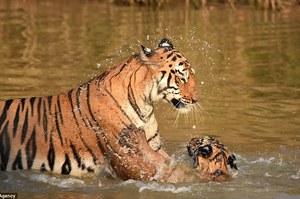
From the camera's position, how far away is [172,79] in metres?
8.34

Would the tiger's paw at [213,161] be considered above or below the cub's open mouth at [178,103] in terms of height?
below

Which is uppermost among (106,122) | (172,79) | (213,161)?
(172,79)

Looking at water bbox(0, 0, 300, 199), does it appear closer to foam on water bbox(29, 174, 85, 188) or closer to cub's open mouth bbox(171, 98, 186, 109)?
foam on water bbox(29, 174, 85, 188)

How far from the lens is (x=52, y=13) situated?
68.9ft

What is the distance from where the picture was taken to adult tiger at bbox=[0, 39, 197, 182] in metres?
8.36

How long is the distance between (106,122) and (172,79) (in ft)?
2.22


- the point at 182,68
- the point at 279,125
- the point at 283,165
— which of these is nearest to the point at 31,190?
the point at 182,68

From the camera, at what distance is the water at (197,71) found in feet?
27.4

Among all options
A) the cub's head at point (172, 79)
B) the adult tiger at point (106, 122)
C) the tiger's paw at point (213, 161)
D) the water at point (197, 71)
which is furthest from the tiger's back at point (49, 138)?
the tiger's paw at point (213, 161)

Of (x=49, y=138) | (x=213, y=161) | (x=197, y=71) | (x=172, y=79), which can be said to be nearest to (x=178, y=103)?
(x=172, y=79)

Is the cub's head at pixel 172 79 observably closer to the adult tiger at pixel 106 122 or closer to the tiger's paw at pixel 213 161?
the adult tiger at pixel 106 122

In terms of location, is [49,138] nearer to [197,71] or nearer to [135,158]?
[135,158]

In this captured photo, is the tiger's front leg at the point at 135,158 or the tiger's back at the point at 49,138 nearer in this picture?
the tiger's front leg at the point at 135,158

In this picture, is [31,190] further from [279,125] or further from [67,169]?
[279,125]
